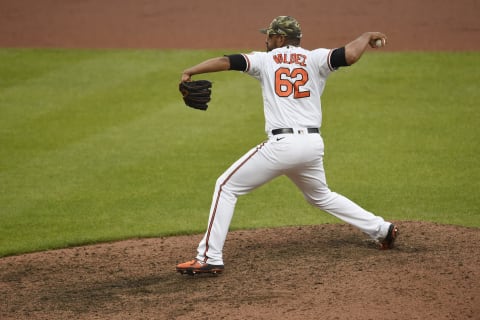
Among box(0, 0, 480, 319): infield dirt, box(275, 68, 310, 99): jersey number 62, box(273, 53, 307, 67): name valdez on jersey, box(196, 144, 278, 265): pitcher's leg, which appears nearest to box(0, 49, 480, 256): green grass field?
box(0, 0, 480, 319): infield dirt

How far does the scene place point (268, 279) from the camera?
5867mm

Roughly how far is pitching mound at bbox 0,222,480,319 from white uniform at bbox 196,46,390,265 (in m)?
0.50

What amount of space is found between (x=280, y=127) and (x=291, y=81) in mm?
356

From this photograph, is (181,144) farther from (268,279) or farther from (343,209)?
(268,279)

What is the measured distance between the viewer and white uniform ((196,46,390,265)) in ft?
19.6

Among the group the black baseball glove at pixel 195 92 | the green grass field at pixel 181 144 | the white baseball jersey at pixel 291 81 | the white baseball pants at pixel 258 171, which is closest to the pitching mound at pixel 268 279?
the white baseball pants at pixel 258 171

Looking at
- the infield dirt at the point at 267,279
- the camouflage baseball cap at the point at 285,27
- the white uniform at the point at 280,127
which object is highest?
the camouflage baseball cap at the point at 285,27

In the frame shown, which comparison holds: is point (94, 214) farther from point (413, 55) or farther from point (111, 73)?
point (413, 55)

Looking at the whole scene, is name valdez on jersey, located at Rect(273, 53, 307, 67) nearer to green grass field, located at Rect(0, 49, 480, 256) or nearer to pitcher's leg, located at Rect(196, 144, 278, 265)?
pitcher's leg, located at Rect(196, 144, 278, 265)

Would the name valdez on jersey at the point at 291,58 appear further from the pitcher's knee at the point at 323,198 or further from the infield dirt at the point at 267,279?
the infield dirt at the point at 267,279

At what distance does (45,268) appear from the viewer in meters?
6.64

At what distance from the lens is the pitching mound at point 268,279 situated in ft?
17.3

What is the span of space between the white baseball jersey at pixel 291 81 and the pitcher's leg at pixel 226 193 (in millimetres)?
309

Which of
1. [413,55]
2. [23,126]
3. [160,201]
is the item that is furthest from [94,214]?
[413,55]
